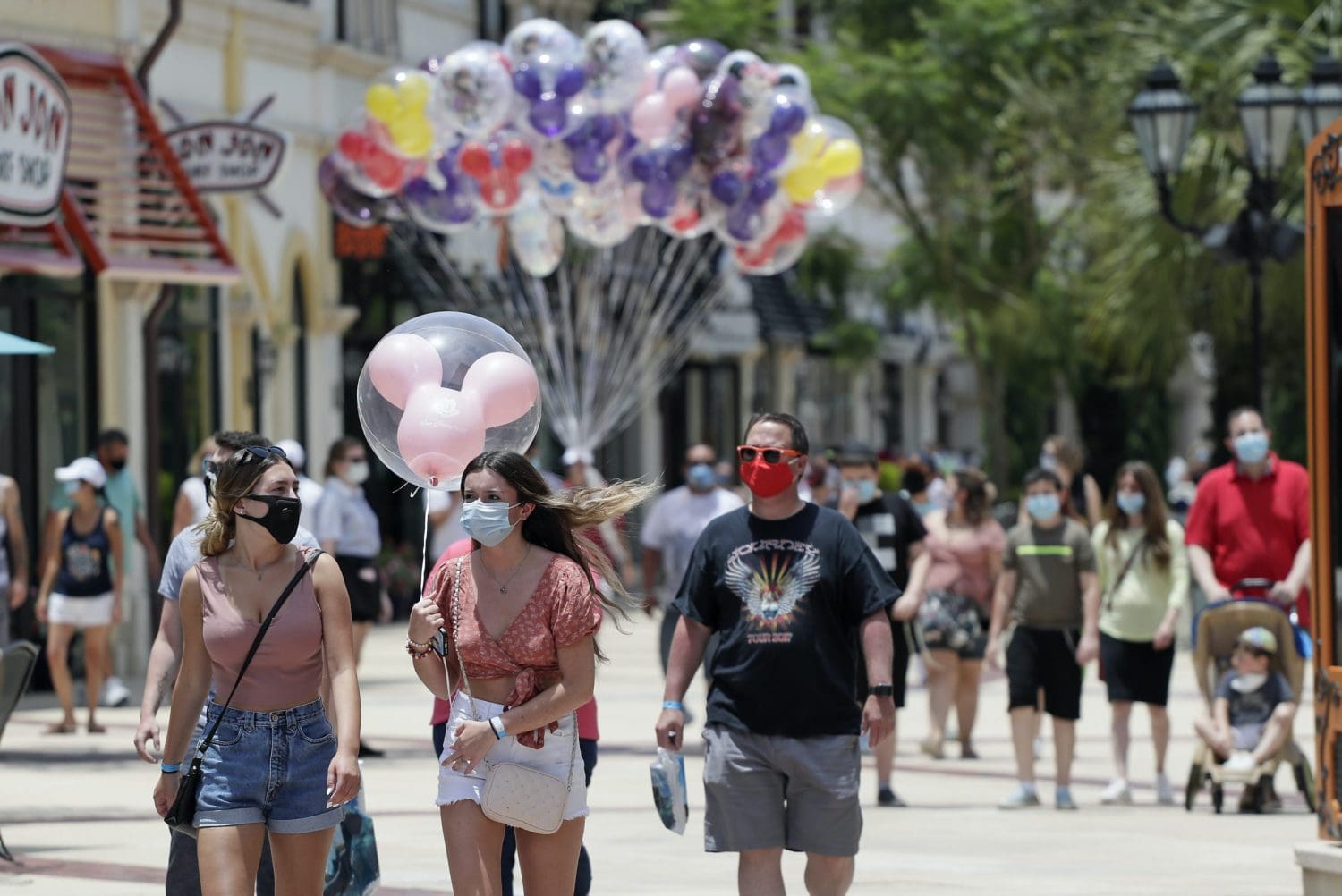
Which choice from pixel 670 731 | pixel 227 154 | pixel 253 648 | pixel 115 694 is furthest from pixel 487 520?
pixel 227 154

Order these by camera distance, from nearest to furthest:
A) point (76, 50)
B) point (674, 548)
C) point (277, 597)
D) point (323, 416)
Result: point (277, 597)
point (674, 548)
point (76, 50)
point (323, 416)

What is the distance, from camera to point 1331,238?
9.01 metres

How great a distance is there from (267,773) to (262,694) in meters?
0.21

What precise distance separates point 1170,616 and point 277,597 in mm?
7252

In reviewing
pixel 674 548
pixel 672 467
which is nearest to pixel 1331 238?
pixel 674 548

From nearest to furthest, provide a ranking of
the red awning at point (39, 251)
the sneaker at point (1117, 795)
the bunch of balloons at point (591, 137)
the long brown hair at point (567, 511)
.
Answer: the long brown hair at point (567, 511) < the sneaker at point (1117, 795) < the red awning at point (39, 251) < the bunch of balloons at point (591, 137)

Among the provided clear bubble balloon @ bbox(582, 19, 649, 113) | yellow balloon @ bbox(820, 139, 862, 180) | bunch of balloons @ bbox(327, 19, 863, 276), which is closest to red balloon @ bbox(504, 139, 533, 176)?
bunch of balloons @ bbox(327, 19, 863, 276)

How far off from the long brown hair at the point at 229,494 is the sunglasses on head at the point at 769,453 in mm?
1711

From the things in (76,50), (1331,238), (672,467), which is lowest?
(672,467)

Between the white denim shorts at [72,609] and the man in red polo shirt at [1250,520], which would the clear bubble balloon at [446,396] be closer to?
the man in red polo shirt at [1250,520]

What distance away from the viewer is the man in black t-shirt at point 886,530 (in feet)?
42.7

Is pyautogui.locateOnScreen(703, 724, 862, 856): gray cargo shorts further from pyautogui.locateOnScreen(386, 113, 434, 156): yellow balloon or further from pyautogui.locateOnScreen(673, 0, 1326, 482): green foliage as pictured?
pyautogui.locateOnScreen(673, 0, 1326, 482): green foliage

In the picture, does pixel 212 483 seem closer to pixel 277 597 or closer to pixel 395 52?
pixel 277 597

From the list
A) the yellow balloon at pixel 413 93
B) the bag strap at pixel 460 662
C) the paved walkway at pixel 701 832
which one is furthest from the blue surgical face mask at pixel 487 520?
the yellow balloon at pixel 413 93
